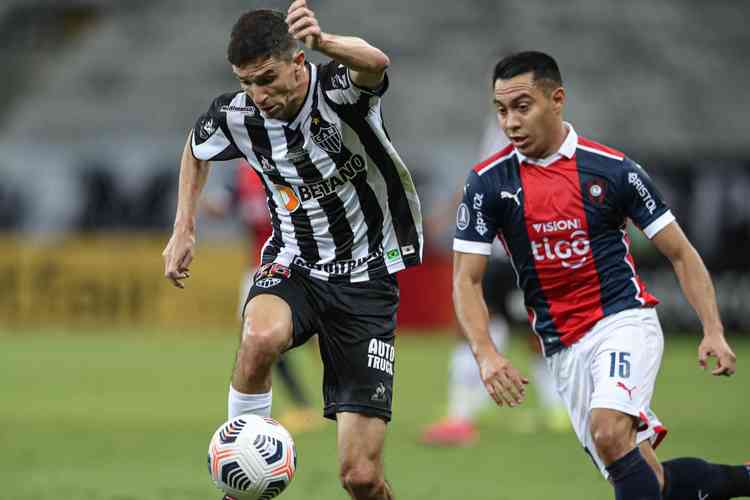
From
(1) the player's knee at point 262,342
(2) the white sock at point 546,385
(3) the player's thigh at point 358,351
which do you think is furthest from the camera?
(2) the white sock at point 546,385

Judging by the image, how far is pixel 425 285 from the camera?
1769 centimetres

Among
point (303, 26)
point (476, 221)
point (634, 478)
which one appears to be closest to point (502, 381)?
point (634, 478)

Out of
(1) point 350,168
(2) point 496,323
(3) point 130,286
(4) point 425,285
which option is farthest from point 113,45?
(1) point 350,168

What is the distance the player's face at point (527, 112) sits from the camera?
5.33m

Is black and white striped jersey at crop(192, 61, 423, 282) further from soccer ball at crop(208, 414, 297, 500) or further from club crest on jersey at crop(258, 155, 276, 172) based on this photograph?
soccer ball at crop(208, 414, 297, 500)

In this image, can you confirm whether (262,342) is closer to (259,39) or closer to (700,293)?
(259,39)

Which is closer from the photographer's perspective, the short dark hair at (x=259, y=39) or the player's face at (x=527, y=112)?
the short dark hair at (x=259, y=39)

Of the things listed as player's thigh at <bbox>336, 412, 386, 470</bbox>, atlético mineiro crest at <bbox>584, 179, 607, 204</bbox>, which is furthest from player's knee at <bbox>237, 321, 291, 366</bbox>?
atlético mineiro crest at <bbox>584, 179, 607, 204</bbox>

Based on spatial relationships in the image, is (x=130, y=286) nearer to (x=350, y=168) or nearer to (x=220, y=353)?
(x=220, y=353)

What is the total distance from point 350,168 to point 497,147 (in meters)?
3.67

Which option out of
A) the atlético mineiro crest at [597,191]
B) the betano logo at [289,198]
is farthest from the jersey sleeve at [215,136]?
the atlético mineiro crest at [597,191]

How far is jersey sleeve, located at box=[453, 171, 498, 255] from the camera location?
534 centimetres

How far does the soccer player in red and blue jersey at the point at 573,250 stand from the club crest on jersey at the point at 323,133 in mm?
592

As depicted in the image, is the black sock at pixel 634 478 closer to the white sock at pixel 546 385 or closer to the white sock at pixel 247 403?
the white sock at pixel 247 403
